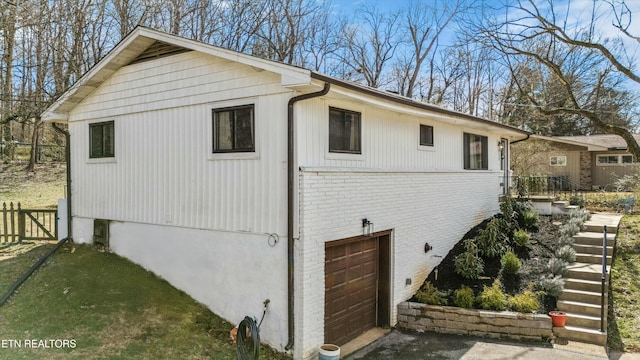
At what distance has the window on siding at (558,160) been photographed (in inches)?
1118

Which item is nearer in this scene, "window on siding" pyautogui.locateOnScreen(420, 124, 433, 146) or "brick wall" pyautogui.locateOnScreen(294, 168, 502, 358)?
"brick wall" pyautogui.locateOnScreen(294, 168, 502, 358)

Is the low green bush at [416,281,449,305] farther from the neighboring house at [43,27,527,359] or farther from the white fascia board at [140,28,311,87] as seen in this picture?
the white fascia board at [140,28,311,87]

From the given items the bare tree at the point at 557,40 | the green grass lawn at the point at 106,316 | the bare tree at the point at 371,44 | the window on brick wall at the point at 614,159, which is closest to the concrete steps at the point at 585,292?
the bare tree at the point at 557,40

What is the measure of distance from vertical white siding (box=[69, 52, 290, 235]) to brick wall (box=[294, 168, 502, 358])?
1.94ft

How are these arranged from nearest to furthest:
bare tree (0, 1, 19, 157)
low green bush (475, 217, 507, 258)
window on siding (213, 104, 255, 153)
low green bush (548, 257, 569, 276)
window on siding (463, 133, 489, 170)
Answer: window on siding (213, 104, 255, 153)
low green bush (548, 257, 569, 276)
low green bush (475, 217, 507, 258)
bare tree (0, 1, 19, 157)
window on siding (463, 133, 489, 170)

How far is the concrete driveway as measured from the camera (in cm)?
771

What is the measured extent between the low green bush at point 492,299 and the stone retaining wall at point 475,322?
0.57 feet

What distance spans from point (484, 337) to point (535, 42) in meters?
14.4

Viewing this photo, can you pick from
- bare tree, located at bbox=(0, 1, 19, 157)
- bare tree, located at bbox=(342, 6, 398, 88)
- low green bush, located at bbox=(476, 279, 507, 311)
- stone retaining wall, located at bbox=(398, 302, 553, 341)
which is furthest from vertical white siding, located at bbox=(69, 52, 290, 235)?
bare tree, located at bbox=(342, 6, 398, 88)

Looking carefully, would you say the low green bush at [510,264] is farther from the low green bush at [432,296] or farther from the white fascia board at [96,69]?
the white fascia board at [96,69]

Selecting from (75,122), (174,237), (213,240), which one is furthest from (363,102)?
(75,122)

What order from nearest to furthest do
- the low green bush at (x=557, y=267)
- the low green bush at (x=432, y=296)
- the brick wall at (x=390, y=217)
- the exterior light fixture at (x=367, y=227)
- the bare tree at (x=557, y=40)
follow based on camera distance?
the brick wall at (x=390, y=217) < the exterior light fixture at (x=367, y=227) < the low green bush at (x=432, y=296) < the low green bush at (x=557, y=267) < the bare tree at (x=557, y=40)

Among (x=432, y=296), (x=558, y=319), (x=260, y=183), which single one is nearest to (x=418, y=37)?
(x=432, y=296)

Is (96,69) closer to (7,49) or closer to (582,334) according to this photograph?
(7,49)
